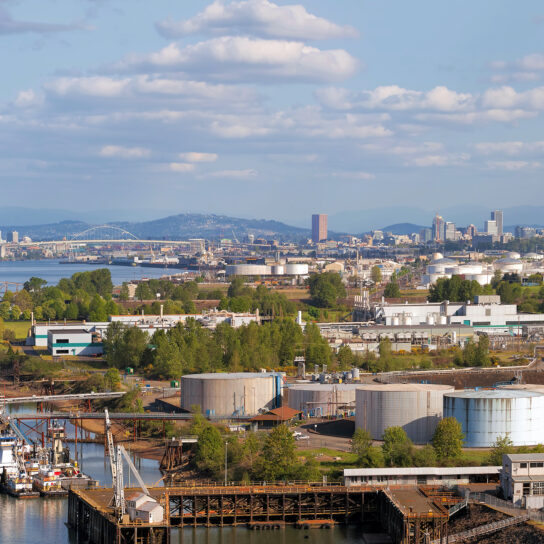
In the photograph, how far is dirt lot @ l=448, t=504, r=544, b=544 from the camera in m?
15.9

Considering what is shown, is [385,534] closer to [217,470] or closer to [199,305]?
[217,470]

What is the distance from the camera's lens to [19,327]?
4994 cm

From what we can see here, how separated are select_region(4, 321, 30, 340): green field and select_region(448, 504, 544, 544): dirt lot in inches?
1239

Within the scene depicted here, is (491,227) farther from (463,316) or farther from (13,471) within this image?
(13,471)

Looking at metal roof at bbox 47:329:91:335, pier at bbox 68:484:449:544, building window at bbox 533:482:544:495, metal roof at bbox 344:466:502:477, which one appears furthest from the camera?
metal roof at bbox 47:329:91:335

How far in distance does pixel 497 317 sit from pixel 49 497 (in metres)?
30.9

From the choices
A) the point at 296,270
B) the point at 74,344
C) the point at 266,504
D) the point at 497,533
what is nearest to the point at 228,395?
the point at 266,504

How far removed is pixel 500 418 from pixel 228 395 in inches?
294

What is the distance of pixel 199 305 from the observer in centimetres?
5884

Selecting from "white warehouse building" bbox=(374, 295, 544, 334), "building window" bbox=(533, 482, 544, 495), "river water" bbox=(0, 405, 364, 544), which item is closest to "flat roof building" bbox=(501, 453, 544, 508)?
"building window" bbox=(533, 482, 544, 495)

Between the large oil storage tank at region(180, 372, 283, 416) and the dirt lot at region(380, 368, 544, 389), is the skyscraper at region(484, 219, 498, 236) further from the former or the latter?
the large oil storage tank at region(180, 372, 283, 416)

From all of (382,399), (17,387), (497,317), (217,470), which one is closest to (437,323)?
(497,317)

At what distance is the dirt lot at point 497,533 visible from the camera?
15898 mm

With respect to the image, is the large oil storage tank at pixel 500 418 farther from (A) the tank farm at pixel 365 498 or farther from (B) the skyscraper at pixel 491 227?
(B) the skyscraper at pixel 491 227
